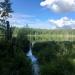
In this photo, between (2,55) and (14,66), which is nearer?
(14,66)

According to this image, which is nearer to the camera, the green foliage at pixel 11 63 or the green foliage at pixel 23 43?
the green foliage at pixel 11 63

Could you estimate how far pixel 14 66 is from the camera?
26.7 metres

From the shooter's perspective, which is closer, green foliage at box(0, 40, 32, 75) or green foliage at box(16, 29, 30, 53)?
green foliage at box(0, 40, 32, 75)

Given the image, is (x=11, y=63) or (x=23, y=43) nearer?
(x=11, y=63)

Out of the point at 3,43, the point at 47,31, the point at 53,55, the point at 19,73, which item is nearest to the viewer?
the point at 19,73

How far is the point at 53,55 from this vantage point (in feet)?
132

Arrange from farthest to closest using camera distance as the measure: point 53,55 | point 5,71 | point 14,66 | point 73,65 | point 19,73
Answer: point 53,55, point 73,65, point 14,66, point 19,73, point 5,71

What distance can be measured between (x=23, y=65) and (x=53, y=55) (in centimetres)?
1304

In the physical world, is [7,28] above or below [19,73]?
above

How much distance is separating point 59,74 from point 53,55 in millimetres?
14746

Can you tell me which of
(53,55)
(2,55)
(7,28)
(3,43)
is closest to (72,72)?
(2,55)

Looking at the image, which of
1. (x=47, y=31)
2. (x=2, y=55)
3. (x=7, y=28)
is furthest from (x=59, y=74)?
(x=47, y=31)

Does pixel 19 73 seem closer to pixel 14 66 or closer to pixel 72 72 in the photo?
pixel 14 66

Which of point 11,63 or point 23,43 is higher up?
point 23,43
